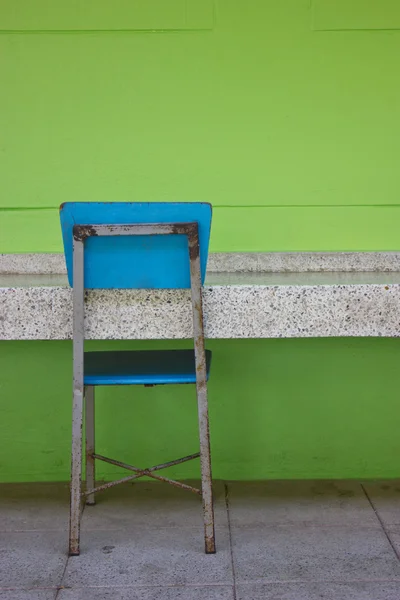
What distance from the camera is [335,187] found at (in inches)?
117

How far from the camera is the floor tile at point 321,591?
1.96 metres

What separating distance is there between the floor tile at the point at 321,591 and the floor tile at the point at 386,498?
0.49 m

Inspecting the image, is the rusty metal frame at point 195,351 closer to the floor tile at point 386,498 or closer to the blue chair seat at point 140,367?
the blue chair seat at point 140,367

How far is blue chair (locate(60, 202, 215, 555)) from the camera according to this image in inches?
79.7

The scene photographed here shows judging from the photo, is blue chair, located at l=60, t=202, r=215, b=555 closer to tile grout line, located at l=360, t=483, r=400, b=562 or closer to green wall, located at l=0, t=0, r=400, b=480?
tile grout line, located at l=360, t=483, r=400, b=562

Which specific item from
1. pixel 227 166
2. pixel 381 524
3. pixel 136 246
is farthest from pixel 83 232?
pixel 381 524

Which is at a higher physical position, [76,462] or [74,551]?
[76,462]

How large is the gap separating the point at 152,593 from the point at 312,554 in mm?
522

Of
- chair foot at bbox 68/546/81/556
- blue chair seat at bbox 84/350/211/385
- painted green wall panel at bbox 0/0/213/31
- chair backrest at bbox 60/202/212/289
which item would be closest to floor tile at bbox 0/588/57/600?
chair foot at bbox 68/546/81/556

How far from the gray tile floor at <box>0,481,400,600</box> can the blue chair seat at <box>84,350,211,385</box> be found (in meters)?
0.54

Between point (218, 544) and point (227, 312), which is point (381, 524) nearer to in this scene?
point (218, 544)

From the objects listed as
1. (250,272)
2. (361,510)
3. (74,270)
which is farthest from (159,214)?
(361,510)

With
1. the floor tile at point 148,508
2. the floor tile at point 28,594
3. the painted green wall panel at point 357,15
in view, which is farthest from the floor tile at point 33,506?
the painted green wall panel at point 357,15

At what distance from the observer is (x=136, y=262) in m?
2.06
